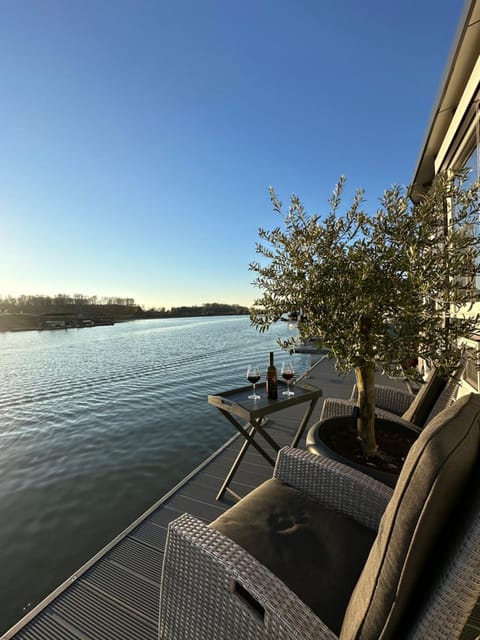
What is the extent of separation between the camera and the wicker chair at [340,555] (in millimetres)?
639

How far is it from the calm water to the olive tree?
235 cm

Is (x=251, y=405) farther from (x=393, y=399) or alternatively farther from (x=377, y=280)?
(x=393, y=399)

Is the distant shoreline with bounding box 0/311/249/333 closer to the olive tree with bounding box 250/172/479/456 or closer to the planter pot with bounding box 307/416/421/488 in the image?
the planter pot with bounding box 307/416/421/488

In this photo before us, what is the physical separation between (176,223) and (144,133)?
9.49 metres

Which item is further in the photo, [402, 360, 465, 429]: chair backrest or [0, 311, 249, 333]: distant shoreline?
[0, 311, 249, 333]: distant shoreline

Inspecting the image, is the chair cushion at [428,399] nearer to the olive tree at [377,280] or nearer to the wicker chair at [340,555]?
the olive tree at [377,280]

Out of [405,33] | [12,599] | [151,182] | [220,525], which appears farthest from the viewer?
[151,182]

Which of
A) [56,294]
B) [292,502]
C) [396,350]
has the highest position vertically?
[56,294]

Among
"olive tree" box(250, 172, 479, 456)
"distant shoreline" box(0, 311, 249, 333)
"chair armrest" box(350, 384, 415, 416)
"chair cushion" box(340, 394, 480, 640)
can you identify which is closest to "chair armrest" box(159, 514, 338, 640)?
"chair cushion" box(340, 394, 480, 640)

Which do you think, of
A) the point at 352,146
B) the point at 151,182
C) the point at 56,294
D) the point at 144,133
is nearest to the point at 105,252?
the point at 151,182

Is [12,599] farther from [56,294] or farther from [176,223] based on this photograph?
[56,294]

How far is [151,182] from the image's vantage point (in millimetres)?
12969

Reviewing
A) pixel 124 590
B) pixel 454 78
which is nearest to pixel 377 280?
pixel 124 590

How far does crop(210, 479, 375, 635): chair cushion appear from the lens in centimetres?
106
